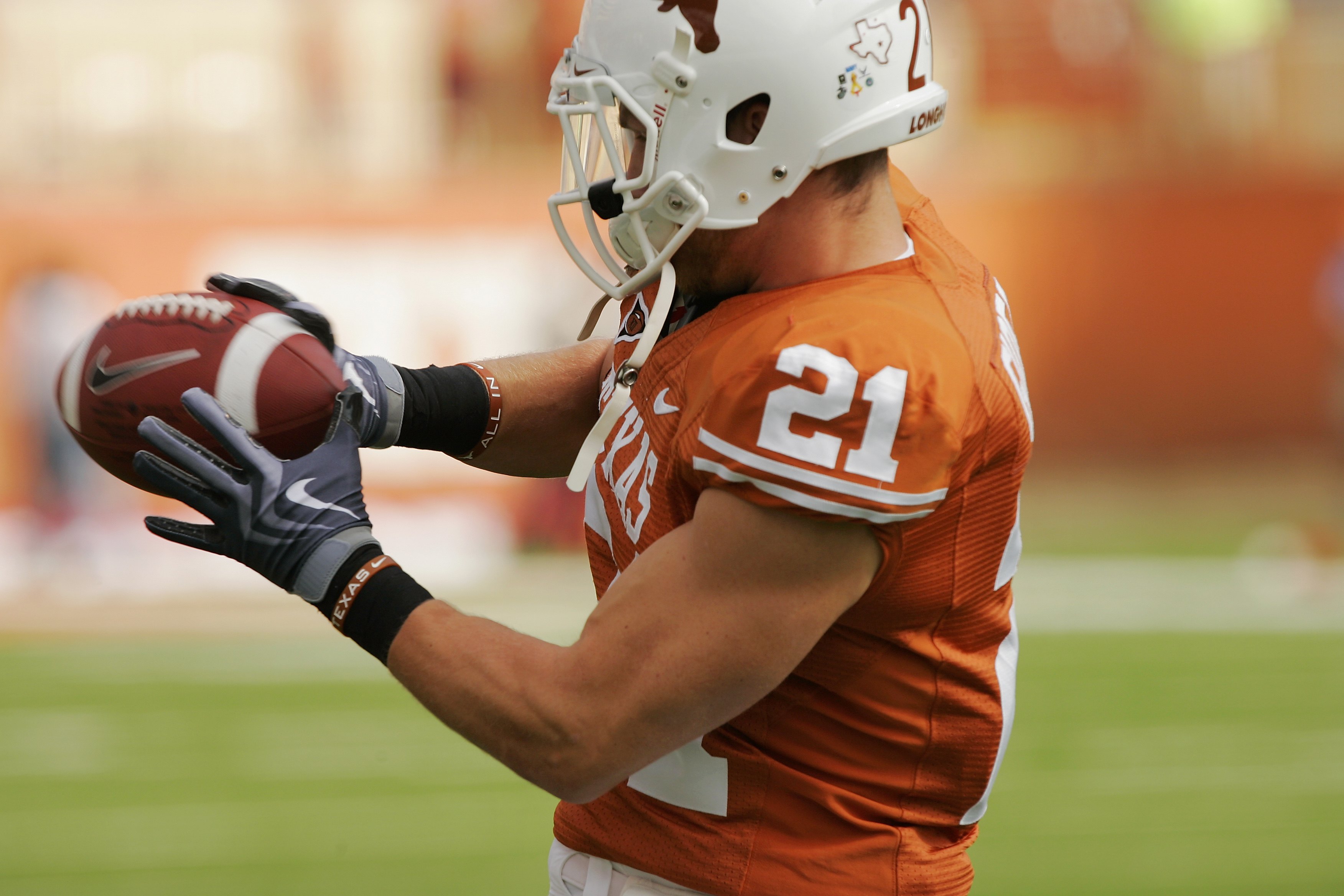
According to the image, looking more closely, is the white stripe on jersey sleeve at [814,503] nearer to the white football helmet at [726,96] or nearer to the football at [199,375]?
the white football helmet at [726,96]

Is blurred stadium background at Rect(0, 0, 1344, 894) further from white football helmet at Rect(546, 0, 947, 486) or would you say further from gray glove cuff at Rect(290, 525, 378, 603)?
white football helmet at Rect(546, 0, 947, 486)

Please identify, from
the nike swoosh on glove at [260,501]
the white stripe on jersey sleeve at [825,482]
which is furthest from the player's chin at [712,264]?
the nike swoosh on glove at [260,501]

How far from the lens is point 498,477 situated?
948cm

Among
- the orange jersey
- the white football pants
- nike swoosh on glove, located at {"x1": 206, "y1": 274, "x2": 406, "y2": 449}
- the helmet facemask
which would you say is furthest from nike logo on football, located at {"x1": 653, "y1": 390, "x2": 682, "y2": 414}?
the white football pants

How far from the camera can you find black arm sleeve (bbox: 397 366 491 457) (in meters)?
2.17

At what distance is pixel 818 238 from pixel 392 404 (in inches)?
27.7

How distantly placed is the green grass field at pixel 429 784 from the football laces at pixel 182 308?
2.39 metres

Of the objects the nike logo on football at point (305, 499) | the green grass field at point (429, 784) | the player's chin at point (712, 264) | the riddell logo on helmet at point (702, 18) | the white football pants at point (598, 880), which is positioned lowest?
the green grass field at point (429, 784)

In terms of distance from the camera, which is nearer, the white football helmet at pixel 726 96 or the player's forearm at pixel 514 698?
the player's forearm at pixel 514 698

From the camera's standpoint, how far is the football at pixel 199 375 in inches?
74.9

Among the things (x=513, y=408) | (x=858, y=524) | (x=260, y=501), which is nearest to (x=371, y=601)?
(x=260, y=501)

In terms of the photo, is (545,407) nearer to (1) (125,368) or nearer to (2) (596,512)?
(2) (596,512)

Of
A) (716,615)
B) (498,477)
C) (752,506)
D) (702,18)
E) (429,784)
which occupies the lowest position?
(498,477)

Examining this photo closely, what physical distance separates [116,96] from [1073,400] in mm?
7170
